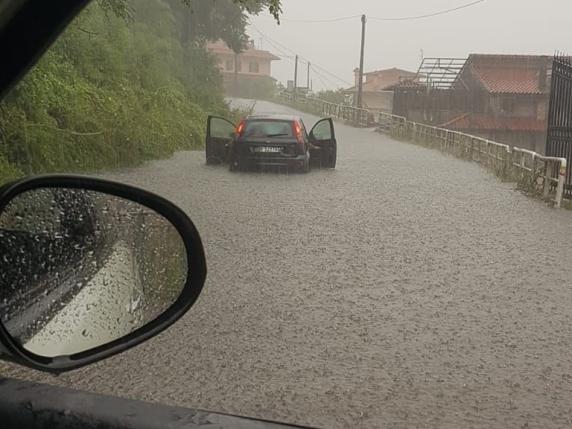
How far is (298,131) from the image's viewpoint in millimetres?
10812

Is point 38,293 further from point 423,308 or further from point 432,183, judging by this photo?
point 432,183

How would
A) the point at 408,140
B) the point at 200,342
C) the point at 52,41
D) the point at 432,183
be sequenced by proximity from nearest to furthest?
the point at 52,41
the point at 200,342
the point at 432,183
the point at 408,140

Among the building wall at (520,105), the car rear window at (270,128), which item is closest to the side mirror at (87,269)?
the car rear window at (270,128)

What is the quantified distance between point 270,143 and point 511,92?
3407 millimetres

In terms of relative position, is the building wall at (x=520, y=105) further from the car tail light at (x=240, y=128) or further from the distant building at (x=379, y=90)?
the car tail light at (x=240, y=128)

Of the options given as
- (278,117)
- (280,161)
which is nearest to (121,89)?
(280,161)

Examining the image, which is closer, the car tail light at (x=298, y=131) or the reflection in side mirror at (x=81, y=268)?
the reflection in side mirror at (x=81, y=268)

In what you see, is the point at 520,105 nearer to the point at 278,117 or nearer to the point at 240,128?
the point at 278,117

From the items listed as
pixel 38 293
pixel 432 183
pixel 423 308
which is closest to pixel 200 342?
pixel 423 308

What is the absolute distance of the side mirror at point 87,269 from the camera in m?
1.65

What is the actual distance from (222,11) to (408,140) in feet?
33.3

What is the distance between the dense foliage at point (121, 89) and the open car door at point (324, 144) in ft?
5.58

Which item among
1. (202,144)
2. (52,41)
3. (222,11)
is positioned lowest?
(202,144)

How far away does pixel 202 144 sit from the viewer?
944 cm
